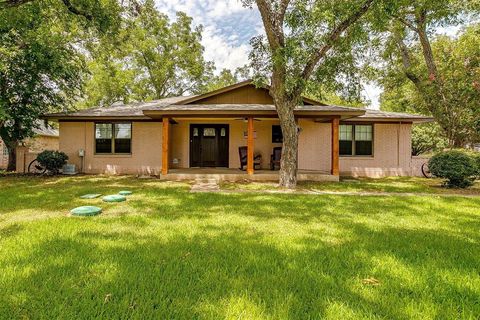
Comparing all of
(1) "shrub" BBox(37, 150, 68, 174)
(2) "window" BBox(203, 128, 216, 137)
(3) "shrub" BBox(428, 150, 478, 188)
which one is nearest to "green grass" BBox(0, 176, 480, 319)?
(3) "shrub" BBox(428, 150, 478, 188)

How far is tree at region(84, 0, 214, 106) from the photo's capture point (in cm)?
2528

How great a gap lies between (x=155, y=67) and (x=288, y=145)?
2151 cm

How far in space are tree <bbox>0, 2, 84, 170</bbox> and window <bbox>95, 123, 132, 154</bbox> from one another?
8.28 feet

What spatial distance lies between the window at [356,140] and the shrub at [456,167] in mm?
3756

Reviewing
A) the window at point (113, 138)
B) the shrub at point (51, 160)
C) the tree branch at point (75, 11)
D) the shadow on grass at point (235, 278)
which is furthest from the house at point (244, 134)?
the shadow on grass at point (235, 278)

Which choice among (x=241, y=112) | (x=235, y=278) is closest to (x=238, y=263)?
(x=235, y=278)

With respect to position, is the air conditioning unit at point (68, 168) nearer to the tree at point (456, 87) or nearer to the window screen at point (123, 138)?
the window screen at point (123, 138)

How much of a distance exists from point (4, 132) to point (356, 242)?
14347 mm

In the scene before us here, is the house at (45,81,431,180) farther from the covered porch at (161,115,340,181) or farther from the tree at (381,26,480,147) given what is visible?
the tree at (381,26,480,147)

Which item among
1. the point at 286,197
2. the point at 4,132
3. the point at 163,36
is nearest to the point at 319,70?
the point at 286,197

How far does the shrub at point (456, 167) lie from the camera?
8.63m

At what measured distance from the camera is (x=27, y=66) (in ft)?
36.9

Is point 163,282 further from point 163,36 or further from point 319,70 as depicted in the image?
point 163,36

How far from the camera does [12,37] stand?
36.8 ft
